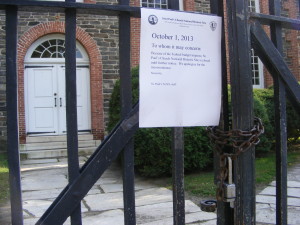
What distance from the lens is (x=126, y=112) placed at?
1.62 metres

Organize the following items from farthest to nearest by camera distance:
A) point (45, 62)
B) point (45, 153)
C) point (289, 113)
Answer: point (45, 62)
point (45, 153)
point (289, 113)

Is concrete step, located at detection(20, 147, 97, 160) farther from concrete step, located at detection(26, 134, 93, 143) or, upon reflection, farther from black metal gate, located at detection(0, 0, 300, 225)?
black metal gate, located at detection(0, 0, 300, 225)

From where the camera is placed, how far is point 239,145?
1625 millimetres

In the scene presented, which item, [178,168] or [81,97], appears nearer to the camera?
[178,168]

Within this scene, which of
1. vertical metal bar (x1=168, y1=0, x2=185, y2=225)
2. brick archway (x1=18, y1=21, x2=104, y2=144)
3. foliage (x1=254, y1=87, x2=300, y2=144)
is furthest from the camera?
brick archway (x1=18, y1=21, x2=104, y2=144)

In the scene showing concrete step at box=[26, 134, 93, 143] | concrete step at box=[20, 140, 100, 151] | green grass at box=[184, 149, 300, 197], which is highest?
concrete step at box=[26, 134, 93, 143]

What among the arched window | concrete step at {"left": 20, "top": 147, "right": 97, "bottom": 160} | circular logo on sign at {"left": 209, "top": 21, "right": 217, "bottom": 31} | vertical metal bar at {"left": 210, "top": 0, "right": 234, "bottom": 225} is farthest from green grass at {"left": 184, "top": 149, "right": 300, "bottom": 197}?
the arched window

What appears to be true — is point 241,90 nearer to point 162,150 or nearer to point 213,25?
point 213,25

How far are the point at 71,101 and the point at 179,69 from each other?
20.8 inches

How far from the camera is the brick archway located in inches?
432

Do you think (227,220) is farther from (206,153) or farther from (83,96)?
(83,96)

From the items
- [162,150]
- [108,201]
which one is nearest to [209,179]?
[162,150]

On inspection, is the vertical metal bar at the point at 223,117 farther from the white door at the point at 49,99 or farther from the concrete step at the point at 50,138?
the white door at the point at 49,99

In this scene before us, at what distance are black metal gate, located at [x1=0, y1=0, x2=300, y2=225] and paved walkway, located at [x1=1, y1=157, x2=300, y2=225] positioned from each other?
2.39 meters
